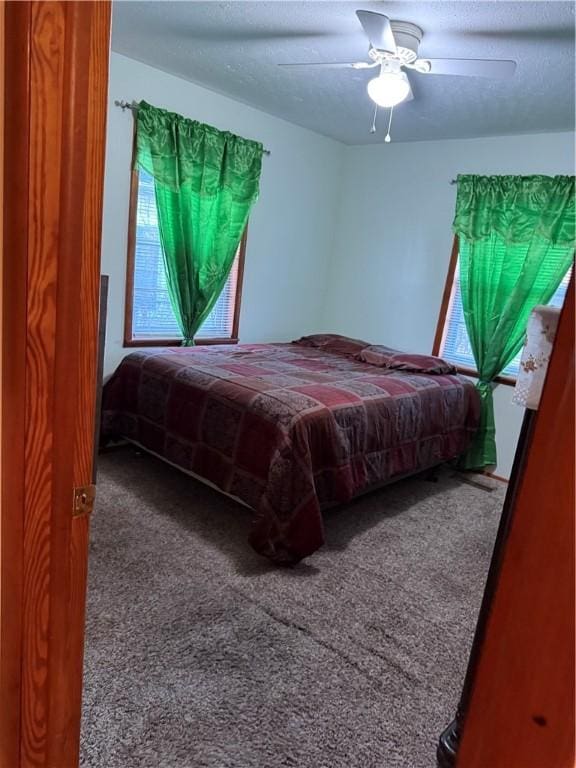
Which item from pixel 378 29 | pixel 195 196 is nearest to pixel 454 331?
pixel 195 196

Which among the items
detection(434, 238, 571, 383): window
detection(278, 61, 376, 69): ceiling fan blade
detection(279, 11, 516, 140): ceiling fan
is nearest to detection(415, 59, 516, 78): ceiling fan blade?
detection(279, 11, 516, 140): ceiling fan

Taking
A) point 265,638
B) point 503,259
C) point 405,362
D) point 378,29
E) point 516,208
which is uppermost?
point 378,29

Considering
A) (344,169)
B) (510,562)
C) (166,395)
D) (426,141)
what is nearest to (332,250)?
(344,169)

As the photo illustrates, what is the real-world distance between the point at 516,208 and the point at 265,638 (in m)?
3.31

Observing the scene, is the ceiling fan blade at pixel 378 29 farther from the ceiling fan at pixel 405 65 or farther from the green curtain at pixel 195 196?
the green curtain at pixel 195 196

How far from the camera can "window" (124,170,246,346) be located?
3465 millimetres

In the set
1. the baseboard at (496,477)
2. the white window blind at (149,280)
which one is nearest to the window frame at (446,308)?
the baseboard at (496,477)

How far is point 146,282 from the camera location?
3643mm

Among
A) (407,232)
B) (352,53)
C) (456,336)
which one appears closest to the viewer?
(352,53)

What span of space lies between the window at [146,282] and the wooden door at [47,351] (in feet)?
9.30

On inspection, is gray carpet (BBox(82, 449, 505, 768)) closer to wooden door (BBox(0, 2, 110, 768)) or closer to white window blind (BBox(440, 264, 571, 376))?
wooden door (BBox(0, 2, 110, 768))

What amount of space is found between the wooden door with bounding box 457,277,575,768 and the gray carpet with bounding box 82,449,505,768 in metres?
1.19

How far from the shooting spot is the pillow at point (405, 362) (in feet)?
12.0

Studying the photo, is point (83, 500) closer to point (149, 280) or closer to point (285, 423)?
point (285, 423)
